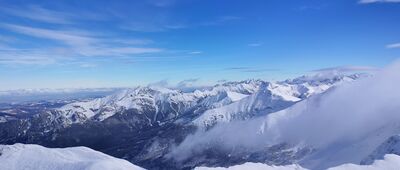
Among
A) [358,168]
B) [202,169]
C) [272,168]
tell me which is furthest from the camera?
[272,168]

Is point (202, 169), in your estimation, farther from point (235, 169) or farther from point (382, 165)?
point (382, 165)

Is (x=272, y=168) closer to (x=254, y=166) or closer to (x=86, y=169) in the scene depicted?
(x=254, y=166)

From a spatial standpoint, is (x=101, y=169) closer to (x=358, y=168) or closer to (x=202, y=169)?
(x=202, y=169)

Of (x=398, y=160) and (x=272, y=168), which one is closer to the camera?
(x=398, y=160)

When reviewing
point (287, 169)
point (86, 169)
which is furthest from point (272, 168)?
point (86, 169)

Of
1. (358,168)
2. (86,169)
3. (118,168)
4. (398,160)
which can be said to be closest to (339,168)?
(358,168)

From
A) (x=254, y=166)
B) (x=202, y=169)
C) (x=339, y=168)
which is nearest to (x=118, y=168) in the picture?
(x=202, y=169)

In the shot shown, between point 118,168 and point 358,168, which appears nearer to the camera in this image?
point 358,168

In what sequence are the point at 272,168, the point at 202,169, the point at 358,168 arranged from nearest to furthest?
the point at 358,168
the point at 202,169
the point at 272,168
